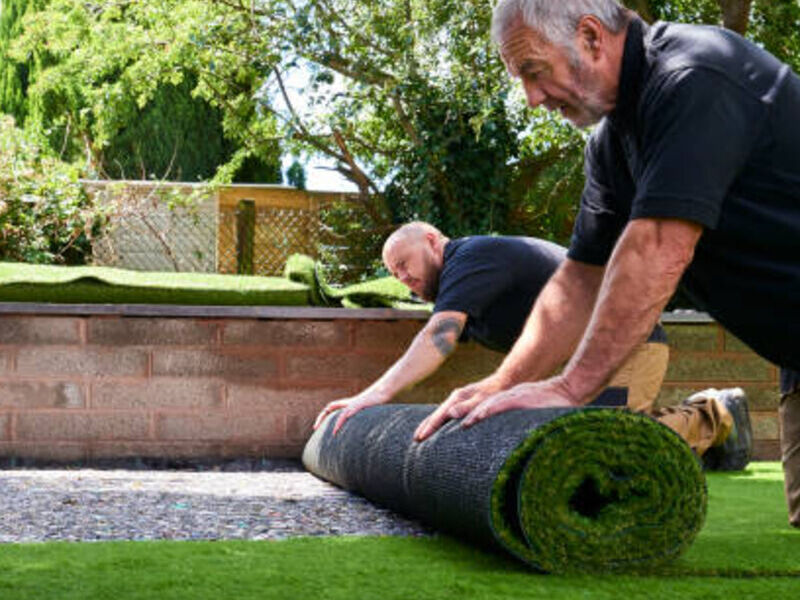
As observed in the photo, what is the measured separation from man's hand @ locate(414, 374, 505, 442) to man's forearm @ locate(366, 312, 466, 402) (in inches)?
53.6

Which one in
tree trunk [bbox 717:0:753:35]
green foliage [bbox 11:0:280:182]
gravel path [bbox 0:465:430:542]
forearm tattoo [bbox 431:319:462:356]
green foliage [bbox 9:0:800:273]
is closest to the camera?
gravel path [bbox 0:465:430:542]

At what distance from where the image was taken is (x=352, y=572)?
234 centimetres

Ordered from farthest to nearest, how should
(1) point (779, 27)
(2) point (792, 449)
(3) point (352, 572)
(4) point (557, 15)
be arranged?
(1) point (779, 27) < (2) point (792, 449) < (3) point (352, 572) < (4) point (557, 15)

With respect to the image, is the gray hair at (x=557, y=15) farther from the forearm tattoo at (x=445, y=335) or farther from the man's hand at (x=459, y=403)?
the forearm tattoo at (x=445, y=335)

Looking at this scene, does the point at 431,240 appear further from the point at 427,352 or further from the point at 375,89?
the point at 375,89

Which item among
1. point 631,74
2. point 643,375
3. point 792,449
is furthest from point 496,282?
point 631,74

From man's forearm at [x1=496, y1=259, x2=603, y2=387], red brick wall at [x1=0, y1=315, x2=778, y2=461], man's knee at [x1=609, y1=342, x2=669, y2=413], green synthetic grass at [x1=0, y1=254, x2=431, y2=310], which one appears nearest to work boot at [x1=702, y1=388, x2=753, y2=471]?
man's knee at [x1=609, y1=342, x2=669, y2=413]

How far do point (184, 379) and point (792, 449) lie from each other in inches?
115

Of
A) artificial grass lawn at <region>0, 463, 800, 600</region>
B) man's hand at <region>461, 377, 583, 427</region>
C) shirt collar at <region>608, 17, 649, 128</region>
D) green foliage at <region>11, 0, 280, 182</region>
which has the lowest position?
artificial grass lawn at <region>0, 463, 800, 600</region>

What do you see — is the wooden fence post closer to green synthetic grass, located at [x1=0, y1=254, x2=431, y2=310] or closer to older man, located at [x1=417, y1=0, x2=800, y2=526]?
green synthetic grass, located at [x1=0, y1=254, x2=431, y2=310]

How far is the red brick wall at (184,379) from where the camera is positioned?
16.7 ft

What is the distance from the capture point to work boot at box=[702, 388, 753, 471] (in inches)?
204

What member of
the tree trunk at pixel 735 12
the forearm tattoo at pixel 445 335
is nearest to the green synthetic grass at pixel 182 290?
the forearm tattoo at pixel 445 335

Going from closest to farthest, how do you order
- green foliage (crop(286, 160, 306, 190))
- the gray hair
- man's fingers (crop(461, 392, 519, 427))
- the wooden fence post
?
the gray hair
man's fingers (crop(461, 392, 519, 427))
the wooden fence post
green foliage (crop(286, 160, 306, 190))
